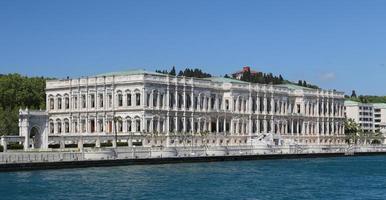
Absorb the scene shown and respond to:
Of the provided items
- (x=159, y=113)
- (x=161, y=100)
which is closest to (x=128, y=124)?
(x=159, y=113)

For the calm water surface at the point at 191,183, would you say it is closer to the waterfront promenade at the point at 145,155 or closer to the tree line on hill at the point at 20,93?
the waterfront promenade at the point at 145,155

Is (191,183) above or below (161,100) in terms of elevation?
below

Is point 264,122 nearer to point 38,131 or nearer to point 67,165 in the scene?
point 38,131

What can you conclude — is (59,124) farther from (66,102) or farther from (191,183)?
(191,183)

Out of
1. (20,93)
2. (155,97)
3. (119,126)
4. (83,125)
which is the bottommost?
(119,126)

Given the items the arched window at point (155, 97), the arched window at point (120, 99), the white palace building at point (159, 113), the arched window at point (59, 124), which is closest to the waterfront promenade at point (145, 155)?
the white palace building at point (159, 113)

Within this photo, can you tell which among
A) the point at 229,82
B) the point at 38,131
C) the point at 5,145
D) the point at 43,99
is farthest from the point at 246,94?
the point at 5,145

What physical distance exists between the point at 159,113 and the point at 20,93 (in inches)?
962

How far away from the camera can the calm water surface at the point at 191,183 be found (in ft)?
199

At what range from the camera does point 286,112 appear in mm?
152750

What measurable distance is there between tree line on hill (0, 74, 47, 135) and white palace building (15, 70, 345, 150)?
11.9ft

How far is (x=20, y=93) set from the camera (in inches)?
5266

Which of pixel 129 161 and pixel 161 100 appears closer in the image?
pixel 129 161

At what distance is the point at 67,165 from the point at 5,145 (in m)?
15.7
